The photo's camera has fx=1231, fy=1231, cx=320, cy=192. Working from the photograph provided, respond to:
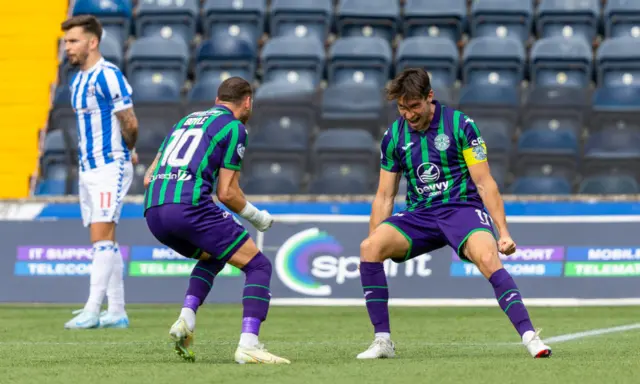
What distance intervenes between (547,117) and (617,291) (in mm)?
2811

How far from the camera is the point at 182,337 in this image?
595 centimetres

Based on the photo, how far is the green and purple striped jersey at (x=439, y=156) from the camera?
21.4 feet

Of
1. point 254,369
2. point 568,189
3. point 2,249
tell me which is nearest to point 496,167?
point 568,189

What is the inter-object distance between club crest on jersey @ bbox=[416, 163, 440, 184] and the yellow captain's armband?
190 mm

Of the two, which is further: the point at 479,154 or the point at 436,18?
the point at 436,18

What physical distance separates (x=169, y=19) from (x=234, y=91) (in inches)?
366

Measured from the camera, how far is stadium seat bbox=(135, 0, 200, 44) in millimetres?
15284

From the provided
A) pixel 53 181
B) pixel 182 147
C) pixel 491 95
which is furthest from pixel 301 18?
pixel 182 147

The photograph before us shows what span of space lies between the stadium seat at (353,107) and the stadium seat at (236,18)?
2.11 metres

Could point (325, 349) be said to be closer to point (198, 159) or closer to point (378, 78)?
point (198, 159)

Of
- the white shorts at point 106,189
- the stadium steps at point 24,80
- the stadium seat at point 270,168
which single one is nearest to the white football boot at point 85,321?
the white shorts at point 106,189

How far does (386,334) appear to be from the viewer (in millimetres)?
6402

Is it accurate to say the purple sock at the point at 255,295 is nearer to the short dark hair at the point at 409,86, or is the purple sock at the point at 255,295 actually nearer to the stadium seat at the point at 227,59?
the short dark hair at the point at 409,86

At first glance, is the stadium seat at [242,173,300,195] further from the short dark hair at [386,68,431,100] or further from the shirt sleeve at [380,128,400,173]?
the short dark hair at [386,68,431,100]
